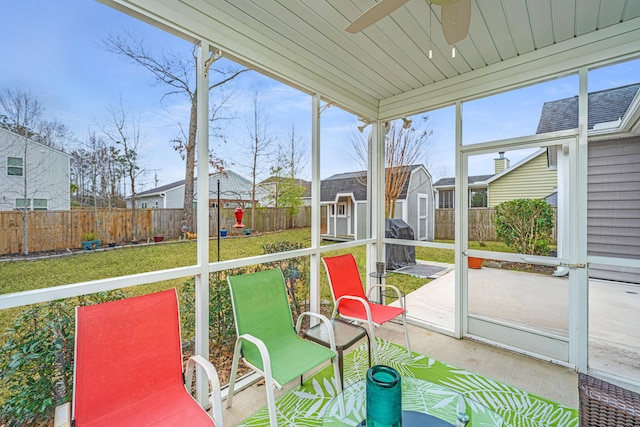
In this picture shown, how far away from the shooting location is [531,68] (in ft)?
9.05

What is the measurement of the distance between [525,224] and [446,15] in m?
2.22

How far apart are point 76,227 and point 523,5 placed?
3.38 metres

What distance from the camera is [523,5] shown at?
82.2 inches

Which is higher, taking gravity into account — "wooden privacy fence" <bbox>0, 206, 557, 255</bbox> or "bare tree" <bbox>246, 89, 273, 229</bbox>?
"bare tree" <bbox>246, 89, 273, 229</bbox>

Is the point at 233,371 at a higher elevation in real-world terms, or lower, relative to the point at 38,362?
lower

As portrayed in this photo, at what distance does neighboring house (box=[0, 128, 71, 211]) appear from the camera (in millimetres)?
1457

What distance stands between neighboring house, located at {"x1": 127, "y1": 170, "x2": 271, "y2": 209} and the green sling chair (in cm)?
65

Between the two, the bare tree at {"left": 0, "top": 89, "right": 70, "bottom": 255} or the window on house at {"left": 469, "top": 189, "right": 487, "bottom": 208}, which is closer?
the bare tree at {"left": 0, "top": 89, "right": 70, "bottom": 255}


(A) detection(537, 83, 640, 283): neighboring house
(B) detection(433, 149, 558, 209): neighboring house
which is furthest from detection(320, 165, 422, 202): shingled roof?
(A) detection(537, 83, 640, 283): neighboring house

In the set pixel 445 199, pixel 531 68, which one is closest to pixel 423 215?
pixel 445 199

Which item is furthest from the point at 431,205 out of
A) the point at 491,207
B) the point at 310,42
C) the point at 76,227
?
the point at 76,227

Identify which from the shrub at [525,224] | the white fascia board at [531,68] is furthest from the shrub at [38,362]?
the white fascia board at [531,68]

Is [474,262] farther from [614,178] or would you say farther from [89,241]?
[89,241]

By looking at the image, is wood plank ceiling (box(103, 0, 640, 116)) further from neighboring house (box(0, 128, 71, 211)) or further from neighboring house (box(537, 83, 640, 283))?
neighboring house (box(0, 128, 71, 211))
